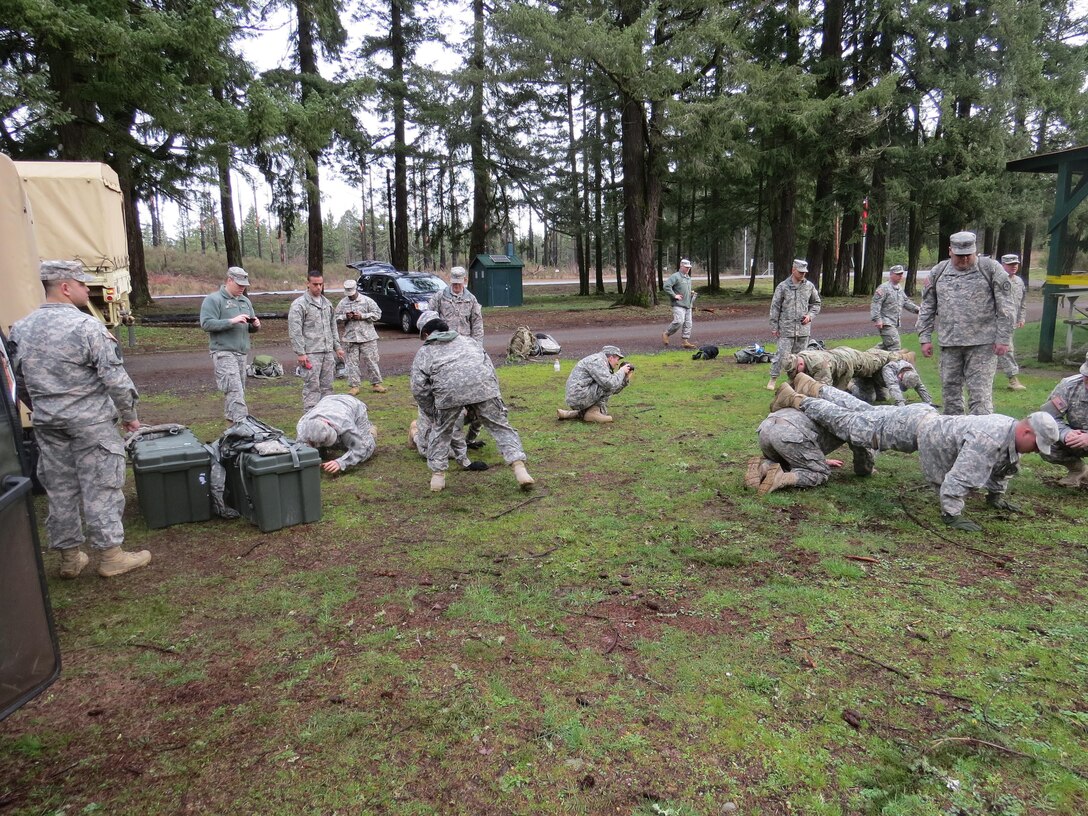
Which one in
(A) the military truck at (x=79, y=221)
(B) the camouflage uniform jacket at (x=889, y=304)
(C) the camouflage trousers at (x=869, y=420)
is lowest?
(C) the camouflage trousers at (x=869, y=420)

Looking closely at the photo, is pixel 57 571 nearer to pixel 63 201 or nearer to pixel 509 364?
pixel 63 201

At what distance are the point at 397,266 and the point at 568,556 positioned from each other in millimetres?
24593

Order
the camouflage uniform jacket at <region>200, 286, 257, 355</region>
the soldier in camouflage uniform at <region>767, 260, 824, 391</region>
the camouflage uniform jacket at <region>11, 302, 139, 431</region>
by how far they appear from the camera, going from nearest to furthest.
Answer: the camouflage uniform jacket at <region>11, 302, 139, 431</region>
the camouflage uniform jacket at <region>200, 286, 257, 355</region>
the soldier in camouflage uniform at <region>767, 260, 824, 391</region>

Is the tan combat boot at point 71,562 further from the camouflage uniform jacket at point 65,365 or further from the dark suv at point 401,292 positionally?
the dark suv at point 401,292

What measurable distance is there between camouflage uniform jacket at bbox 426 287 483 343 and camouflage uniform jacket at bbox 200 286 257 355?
2294mm

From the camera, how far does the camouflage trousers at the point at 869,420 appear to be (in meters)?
5.40

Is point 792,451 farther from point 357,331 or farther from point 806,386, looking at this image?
point 357,331

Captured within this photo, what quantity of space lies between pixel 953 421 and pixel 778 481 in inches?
55.6

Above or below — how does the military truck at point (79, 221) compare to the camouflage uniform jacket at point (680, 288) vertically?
above

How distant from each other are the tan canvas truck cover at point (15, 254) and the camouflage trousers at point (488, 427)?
12.1 feet

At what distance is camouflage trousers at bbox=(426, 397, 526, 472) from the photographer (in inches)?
245

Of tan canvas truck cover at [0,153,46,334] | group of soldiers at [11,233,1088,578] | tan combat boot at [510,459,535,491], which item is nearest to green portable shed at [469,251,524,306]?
group of soldiers at [11,233,1088,578]

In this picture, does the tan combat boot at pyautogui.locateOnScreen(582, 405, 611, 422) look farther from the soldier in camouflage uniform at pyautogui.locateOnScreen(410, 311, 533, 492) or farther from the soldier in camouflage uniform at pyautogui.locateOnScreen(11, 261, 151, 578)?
the soldier in camouflage uniform at pyautogui.locateOnScreen(11, 261, 151, 578)

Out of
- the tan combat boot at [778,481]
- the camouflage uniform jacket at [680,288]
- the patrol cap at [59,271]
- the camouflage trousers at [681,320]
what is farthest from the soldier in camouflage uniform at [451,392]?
the camouflage trousers at [681,320]
